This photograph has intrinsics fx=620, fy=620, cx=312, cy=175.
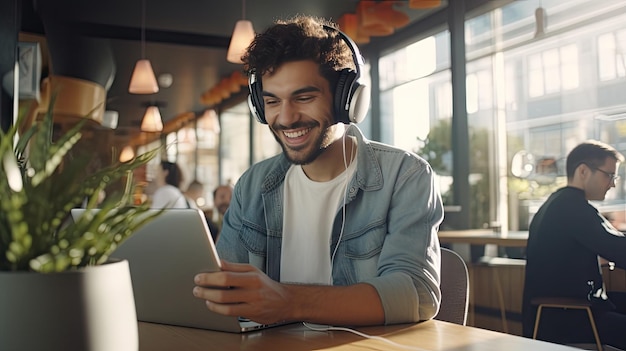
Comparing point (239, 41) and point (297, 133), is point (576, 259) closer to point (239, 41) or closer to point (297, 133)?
point (297, 133)

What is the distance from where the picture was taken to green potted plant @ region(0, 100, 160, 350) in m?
0.63

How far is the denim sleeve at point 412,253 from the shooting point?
1156 millimetres

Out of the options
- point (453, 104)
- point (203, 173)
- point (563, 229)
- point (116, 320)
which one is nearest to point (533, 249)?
point (563, 229)

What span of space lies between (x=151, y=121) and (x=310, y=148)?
5.26m

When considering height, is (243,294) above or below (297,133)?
below

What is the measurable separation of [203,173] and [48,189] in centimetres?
726

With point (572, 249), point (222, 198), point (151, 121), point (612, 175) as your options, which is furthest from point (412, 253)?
point (151, 121)

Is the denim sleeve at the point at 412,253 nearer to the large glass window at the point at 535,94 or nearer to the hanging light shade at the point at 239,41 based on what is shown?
the large glass window at the point at 535,94

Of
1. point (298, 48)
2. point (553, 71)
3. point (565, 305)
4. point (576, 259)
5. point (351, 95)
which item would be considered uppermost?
point (553, 71)

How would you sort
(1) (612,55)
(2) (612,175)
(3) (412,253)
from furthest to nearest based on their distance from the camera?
1. (1) (612,55)
2. (2) (612,175)
3. (3) (412,253)

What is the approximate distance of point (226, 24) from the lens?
6.16 metres

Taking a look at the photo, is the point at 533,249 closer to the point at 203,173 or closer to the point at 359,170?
the point at 359,170

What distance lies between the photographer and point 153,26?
6.03m

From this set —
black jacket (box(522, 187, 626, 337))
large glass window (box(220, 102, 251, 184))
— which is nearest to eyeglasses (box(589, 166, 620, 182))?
black jacket (box(522, 187, 626, 337))
